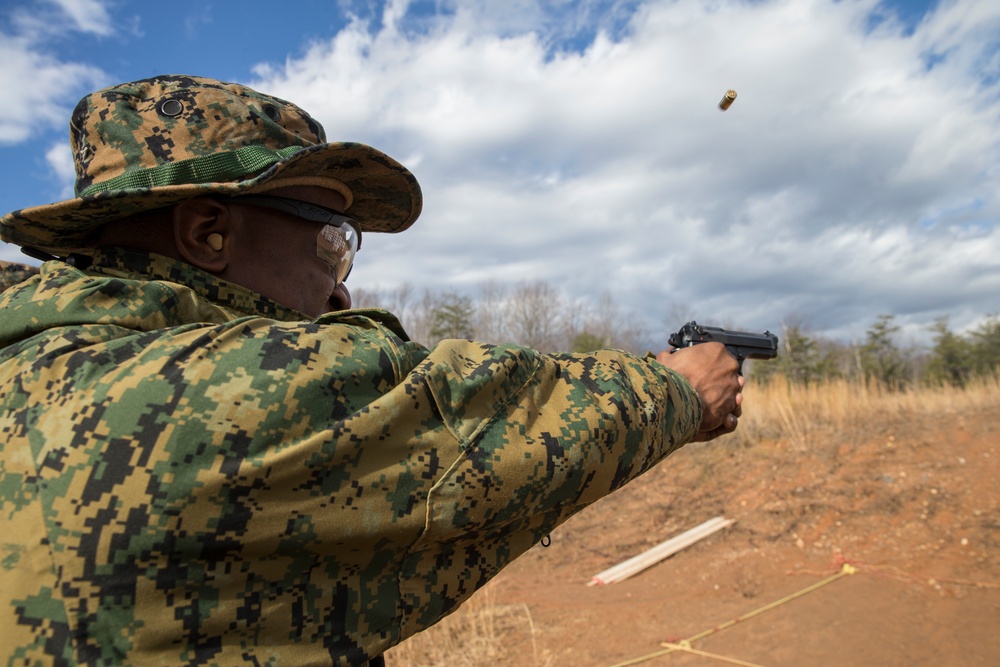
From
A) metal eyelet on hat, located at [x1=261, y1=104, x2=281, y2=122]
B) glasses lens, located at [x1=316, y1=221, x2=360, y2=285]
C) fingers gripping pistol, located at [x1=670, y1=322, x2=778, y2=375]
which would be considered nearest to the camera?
metal eyelet on hat, located at [x1=261, y1=104, x2=281, y2=122]

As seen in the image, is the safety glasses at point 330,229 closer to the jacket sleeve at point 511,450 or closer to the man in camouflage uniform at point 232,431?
the man in camouflage uniform at point 232,431

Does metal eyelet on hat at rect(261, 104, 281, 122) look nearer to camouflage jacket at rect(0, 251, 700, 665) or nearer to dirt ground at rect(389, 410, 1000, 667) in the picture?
camouflage jacket at rect(0, 251, 700, 665)

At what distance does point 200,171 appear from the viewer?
1468 mm

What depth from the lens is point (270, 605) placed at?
1.13 meters

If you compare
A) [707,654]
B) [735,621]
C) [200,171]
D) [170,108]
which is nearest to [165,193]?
[200,171]

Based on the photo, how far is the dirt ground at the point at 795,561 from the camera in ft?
21.0

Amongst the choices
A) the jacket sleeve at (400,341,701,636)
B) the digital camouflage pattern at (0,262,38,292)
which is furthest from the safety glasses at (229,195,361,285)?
the digital camouflage pattern at (0,262,38,292)

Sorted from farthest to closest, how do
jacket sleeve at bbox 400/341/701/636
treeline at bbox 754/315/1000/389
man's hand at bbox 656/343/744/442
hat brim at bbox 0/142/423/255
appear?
treeline at bbox 754/315/1000/389, man's hand at bbox 656/343/744/442, hat brim at bbox 0/142/423/255, jacket sleeve at bbox 400/341/701/636

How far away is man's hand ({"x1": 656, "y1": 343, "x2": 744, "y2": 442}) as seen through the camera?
6.31 feet

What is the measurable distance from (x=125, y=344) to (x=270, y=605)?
485 mm

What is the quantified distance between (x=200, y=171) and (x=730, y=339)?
6.15 ft

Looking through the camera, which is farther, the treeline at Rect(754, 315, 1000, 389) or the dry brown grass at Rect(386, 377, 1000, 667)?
the treeline at Rect(754, 315, 1000, 389)

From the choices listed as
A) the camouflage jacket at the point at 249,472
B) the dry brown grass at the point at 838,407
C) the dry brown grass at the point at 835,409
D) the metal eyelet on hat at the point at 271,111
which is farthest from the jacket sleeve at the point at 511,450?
the dry brown grass at the point at 838,407

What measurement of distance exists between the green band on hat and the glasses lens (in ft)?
0.93
